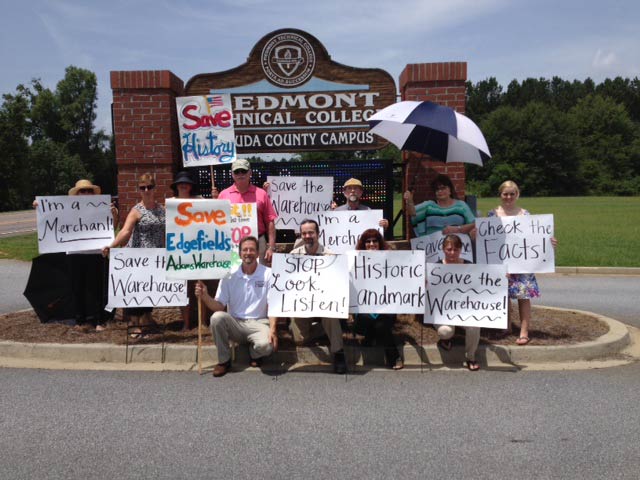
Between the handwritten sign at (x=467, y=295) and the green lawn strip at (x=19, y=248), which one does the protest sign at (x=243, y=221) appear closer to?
the handwritten sign at (x=467, y=295)

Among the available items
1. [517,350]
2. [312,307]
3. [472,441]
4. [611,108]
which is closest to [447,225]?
[517,350]

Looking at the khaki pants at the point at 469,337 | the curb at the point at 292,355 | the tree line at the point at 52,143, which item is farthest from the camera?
the tree line at the point at 52,143

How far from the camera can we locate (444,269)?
18.2 ft

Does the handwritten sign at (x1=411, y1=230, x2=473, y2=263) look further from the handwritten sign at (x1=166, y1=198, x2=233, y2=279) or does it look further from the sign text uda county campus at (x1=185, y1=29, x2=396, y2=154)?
the handwritten sign at (x1=166, y1=198, x2=233, y2=279)

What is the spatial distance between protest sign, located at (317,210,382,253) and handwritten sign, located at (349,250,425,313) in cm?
86

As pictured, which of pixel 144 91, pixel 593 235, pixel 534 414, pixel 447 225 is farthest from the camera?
pixel 593 235

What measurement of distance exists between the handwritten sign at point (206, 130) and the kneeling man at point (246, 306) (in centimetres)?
146

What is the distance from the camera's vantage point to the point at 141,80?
7172 mm

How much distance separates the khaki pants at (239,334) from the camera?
5.30 metres

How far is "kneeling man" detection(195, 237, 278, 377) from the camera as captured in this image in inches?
211

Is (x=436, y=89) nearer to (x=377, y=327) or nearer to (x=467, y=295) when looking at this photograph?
(x=467, y=295)

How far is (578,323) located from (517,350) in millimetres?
1548

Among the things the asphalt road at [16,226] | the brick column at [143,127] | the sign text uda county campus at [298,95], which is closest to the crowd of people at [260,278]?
the brick column at [143,127]

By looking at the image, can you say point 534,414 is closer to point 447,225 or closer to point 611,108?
point 447,225
